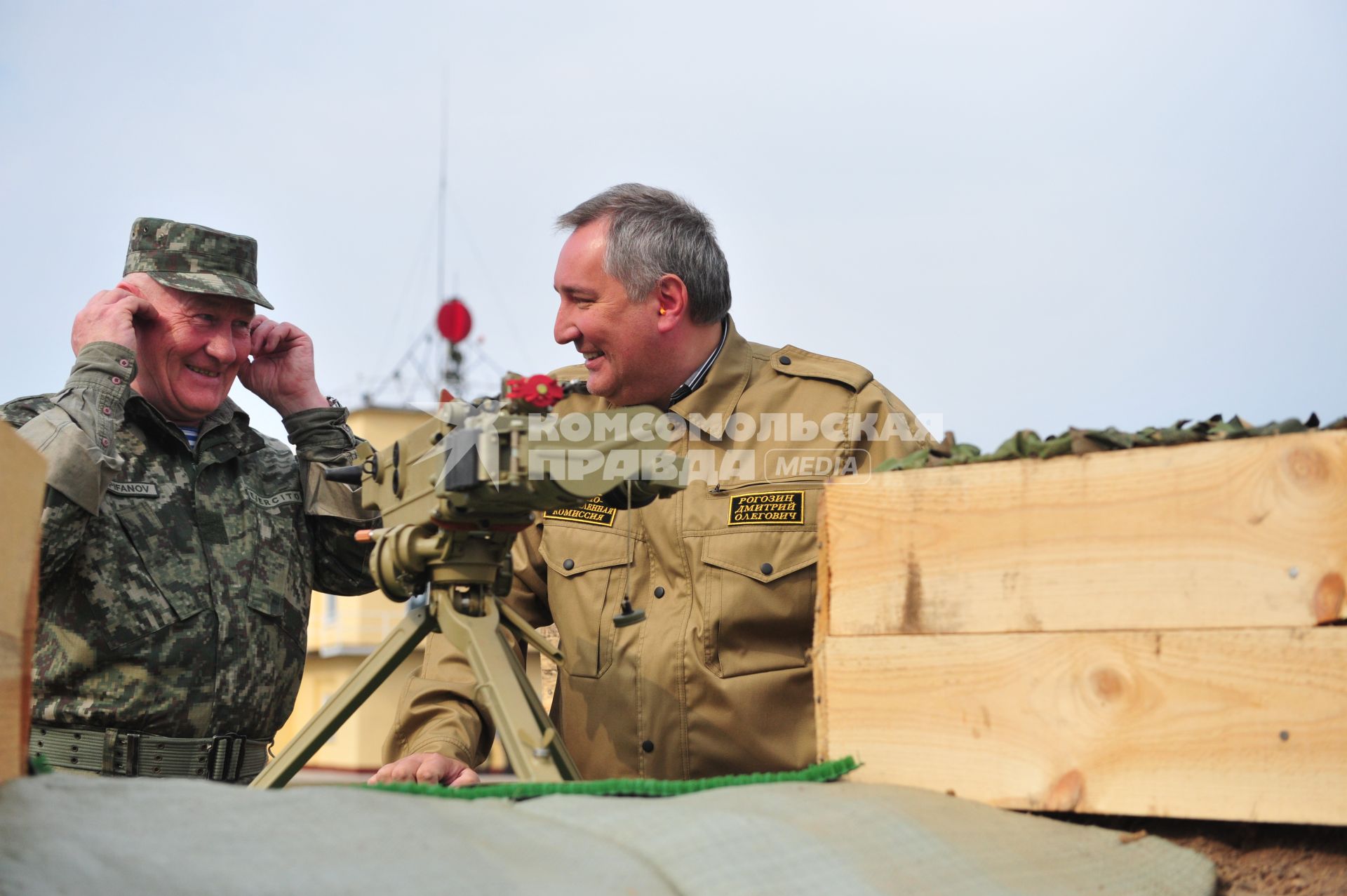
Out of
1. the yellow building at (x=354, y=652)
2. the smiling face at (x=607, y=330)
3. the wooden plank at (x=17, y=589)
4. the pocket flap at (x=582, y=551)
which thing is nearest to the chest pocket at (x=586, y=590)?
the pocket flap at (x=582, y=551)

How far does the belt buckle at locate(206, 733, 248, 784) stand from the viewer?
354 cm

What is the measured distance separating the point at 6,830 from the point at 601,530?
2194mm

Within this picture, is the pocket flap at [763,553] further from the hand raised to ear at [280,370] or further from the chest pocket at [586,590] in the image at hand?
the hand raised to ear at [280,370]

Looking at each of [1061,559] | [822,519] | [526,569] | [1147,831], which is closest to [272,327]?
[526,569]

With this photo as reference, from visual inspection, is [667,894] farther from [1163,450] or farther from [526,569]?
[526,569]

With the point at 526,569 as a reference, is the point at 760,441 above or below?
above

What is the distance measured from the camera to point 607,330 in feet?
12.4

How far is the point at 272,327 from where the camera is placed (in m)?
4.09

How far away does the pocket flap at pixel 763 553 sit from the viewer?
3379 millimetres

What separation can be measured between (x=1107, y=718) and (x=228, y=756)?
2448mm

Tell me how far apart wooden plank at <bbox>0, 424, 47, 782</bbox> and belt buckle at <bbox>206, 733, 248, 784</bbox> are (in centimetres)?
173

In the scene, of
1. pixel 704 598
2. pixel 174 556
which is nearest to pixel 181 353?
pixel 174 556

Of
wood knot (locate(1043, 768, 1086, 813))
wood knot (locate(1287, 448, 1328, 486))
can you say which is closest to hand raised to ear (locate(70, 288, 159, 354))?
wood knot (locate(1043, 768, 1086, 813))

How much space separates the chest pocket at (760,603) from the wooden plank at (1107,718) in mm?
803
